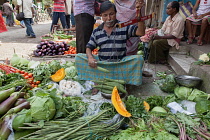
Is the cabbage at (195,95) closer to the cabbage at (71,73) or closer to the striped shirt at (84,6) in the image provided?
the cabbage at (71,73)

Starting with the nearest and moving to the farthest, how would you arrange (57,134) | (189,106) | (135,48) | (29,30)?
(57,134)
(189,106)
(135,48)
(29,30)

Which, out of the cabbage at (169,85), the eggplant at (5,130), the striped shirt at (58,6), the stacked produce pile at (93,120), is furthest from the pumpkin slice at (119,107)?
the striped shirt at (58,6)

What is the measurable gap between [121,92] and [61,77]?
55.3 inches

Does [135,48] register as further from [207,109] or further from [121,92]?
[207,109]

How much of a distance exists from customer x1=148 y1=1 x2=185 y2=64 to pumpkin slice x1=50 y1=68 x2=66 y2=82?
2187 mm

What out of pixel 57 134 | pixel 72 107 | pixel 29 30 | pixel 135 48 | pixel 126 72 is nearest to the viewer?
pixel 57 134

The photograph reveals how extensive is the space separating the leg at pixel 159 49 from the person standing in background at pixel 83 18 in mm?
1672

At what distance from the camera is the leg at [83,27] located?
11.7 feet

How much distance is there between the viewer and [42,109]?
67.8 inches

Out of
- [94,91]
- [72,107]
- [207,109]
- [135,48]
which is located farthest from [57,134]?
[135,48]

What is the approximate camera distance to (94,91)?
9.98 ft

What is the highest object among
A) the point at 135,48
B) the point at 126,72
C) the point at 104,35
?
the point at 104,35

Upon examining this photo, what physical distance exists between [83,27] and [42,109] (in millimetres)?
2323

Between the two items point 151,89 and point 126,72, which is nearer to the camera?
point 126,72
